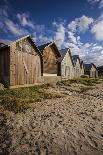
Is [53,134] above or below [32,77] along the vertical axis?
below

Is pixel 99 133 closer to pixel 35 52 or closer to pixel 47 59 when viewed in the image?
pixel 35 52

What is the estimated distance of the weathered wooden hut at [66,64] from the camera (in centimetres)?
3353

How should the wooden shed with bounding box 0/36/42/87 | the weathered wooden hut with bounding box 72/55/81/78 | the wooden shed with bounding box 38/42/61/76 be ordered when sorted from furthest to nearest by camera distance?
the weathered wooden hut with bounding box 72/55/81/78 < the wooden shed with bounding box 38/42/61/76 < the wooden shed with bounding box 0/36/42/87

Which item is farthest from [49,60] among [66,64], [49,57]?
[66,64]

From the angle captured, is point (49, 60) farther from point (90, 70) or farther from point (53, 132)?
point (90, 70)

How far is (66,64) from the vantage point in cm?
3509

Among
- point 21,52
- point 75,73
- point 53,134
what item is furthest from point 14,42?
point 75,73

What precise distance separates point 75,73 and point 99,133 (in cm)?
3592

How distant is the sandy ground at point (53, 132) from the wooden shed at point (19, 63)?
9.36 metres

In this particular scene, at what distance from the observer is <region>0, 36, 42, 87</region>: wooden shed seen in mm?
17661

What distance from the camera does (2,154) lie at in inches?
199

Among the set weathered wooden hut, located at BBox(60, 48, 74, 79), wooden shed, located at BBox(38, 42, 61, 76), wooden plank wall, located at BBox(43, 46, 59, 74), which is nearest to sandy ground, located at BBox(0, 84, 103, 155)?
wooden shed, located at BBox(38, 42, 61, 76)

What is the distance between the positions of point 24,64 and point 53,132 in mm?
13923

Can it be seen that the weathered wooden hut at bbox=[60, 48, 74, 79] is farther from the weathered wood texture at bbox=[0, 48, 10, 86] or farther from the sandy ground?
the sandy ground
